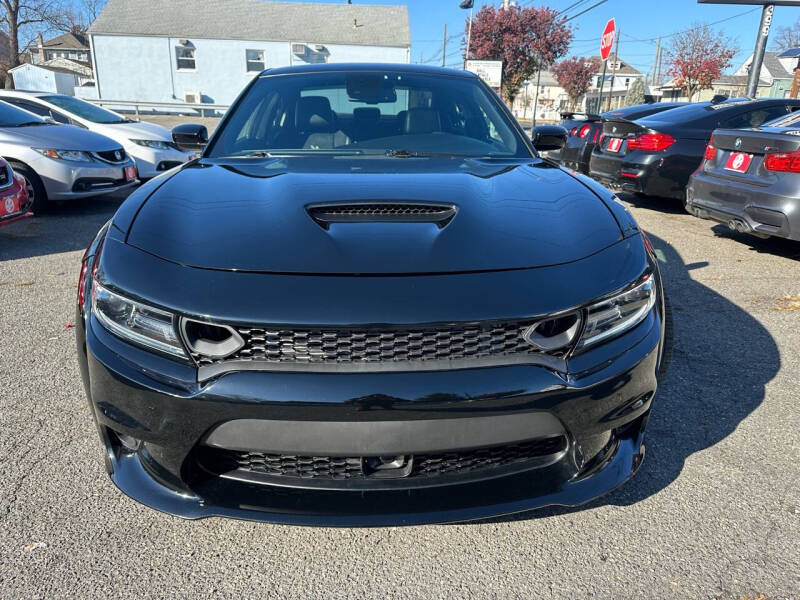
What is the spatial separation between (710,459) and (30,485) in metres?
2.59

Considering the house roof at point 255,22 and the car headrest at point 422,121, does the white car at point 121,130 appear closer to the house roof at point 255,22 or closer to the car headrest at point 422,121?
the car headrest at point 422,121

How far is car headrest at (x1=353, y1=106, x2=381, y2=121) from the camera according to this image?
9.35ft

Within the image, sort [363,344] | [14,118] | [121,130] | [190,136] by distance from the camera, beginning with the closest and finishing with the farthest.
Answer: [363,344]
[190,136]
[14,118]
[121,130]

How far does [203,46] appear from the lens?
27922mm

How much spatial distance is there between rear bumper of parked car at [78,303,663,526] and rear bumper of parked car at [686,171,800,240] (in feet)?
12.8

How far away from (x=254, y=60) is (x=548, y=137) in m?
29.0

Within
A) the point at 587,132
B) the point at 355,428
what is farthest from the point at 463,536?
the point at 587,132

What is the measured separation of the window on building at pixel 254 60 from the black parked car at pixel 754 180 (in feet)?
88.5

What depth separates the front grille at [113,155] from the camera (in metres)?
6.99

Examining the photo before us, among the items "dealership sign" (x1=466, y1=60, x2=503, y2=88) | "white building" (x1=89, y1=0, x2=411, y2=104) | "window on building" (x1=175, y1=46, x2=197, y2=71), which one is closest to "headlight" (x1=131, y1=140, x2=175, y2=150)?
"dealership sign" (x1=466, y1=60, x2=503, y2=88)

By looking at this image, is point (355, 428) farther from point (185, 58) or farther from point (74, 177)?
point (185, 58)

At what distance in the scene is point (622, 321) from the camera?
166 cm

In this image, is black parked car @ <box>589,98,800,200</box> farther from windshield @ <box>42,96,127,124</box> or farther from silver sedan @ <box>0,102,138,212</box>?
windshield @ <box>42,96,127,124</box>

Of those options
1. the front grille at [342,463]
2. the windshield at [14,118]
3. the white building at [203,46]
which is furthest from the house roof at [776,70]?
the front grille at [342,463]
